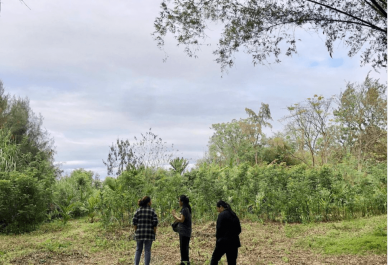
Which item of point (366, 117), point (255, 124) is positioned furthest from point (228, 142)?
point (366, 117)

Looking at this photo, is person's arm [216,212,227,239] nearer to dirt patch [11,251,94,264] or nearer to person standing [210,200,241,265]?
person standing [210,200,241,265]

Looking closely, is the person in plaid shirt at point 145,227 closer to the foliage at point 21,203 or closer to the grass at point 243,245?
the grass at point 243,245

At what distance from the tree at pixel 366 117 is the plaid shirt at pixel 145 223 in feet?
48.9

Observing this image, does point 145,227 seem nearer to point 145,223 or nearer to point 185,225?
point 145,223

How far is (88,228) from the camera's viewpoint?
409 inches

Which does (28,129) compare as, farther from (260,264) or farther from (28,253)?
(260,264)

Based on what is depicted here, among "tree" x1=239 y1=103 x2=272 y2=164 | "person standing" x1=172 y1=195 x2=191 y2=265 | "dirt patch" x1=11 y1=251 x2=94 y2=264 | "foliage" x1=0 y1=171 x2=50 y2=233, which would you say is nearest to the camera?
"person standing" x1=172 y1=195 x2=191 y2=265

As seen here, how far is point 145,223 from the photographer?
229 inches

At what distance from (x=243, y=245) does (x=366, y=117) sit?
49.7 feet

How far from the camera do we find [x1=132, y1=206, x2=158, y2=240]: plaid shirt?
577cm

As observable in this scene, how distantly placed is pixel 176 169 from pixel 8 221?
18.2ft

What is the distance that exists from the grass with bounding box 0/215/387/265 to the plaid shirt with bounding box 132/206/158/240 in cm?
114

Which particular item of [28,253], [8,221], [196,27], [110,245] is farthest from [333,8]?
[8,221]

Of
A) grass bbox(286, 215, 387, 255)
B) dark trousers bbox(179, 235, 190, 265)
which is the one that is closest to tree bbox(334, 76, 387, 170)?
grass bbox(286, 215, 387, 255)
